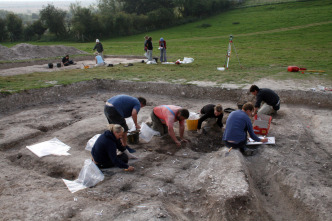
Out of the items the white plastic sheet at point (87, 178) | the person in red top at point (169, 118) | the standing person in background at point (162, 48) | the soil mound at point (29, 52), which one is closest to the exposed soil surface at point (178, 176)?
the white plastic sheet at point (87, 178)

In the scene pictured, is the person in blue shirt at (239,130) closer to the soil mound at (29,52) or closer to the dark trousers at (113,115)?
the dark trousers at (113,115)

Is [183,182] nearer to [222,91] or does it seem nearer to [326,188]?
[326,188]

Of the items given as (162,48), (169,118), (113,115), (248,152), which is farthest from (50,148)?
(162,48)

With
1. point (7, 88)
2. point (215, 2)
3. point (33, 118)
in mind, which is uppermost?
point (215, 2)

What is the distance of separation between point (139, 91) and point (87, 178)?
7.45m

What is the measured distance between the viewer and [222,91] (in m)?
10.7

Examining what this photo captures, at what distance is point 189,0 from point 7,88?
152 ft

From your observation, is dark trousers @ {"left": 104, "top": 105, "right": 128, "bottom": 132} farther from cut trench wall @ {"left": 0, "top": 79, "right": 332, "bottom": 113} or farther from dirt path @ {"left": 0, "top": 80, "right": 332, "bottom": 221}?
cut trench wall @ {"left": 0, "top": 79, "right": 332, "bottom": 113}

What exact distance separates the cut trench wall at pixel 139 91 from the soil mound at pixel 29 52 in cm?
1294

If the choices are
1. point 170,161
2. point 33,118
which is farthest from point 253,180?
point 33,118

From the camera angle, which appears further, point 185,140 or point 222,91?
point 222,91

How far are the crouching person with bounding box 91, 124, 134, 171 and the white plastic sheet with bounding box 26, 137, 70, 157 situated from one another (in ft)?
5.08

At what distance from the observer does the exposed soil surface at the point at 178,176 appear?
422 centimetres

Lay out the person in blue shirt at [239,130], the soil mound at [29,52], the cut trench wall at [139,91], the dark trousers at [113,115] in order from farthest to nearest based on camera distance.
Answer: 1. the soil mound at [29,52]
2. the cut trench wall at [139,91]
3. the dark trousers at [113,115]
4. the person in blue shirt at [239,130]
